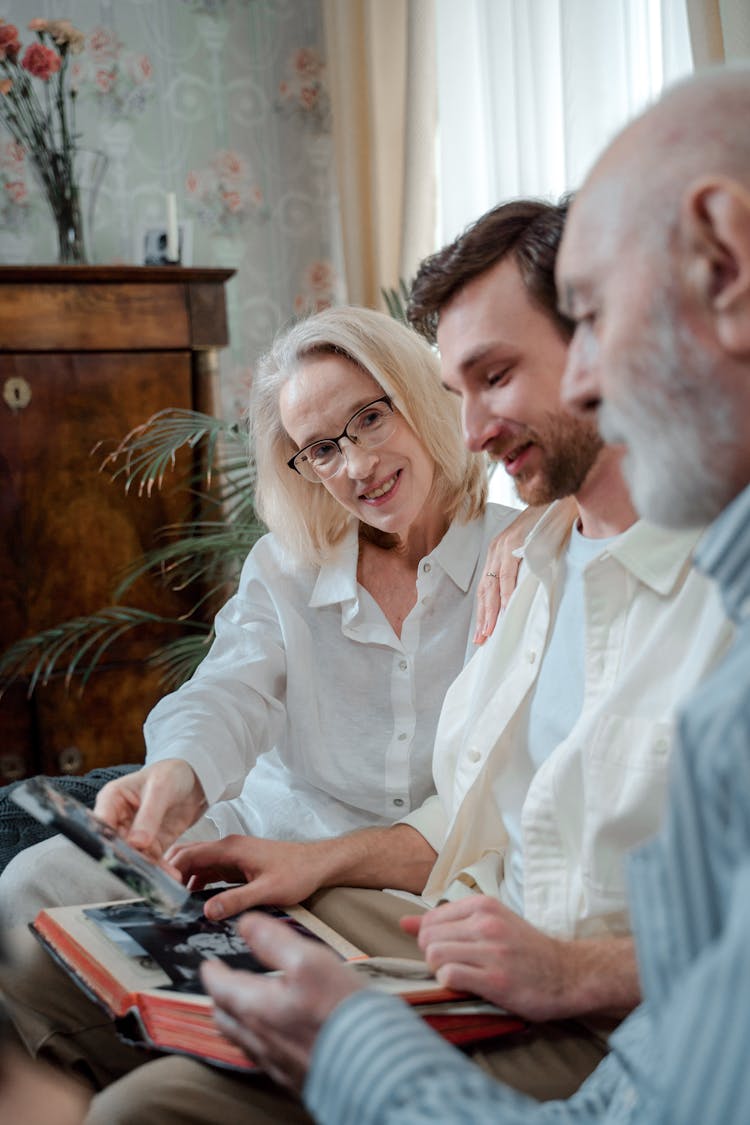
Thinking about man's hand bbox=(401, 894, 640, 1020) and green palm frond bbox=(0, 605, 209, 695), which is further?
green palm frond bbox=(0, 605, 209, 695)

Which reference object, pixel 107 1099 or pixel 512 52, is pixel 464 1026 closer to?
pixel 107 1099

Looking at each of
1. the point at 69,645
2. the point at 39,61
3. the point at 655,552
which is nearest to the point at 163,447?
the point at 69,645

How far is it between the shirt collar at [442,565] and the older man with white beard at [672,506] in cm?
99

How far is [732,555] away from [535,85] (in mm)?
2199

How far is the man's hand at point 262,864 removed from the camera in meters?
1.34

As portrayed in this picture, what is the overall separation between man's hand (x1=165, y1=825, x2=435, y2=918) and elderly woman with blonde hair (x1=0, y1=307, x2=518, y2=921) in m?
0.19

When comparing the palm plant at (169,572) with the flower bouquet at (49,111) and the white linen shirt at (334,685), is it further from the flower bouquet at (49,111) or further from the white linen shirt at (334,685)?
the white linen shirt at (334,685)

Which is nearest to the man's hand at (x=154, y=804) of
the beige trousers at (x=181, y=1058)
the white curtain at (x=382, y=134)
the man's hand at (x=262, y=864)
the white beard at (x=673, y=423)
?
the man's hand at (x=262, y=864)

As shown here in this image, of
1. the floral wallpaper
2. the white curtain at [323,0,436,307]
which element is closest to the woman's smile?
the white curtain at [323,0,436,307]

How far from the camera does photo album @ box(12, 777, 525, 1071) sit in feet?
3.19

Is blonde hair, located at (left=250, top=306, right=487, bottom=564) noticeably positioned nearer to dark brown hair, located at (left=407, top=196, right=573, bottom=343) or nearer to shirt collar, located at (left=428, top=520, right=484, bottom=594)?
shirt collar, located at (left=428, top=520, right=484, bottom=594)

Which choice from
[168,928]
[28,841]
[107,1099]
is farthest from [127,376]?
[107,1099]

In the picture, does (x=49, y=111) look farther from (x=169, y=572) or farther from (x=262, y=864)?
(x=262, y=864)

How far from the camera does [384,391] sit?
175cm
